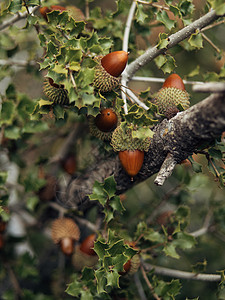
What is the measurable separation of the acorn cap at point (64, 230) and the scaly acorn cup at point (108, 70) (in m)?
0.91

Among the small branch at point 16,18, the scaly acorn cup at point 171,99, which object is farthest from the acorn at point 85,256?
the small branch at point 16,18

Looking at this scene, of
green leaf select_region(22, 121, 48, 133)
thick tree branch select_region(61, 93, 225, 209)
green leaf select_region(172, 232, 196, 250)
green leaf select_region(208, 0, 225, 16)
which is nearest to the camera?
thick tree branch select_region(61, 93, 225, 209)

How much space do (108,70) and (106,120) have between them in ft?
0.66

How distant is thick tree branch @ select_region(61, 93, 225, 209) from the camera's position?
0.99 m

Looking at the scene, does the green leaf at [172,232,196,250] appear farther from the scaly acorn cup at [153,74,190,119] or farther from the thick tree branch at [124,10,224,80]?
the thick tree branch at [124,10,224,80]

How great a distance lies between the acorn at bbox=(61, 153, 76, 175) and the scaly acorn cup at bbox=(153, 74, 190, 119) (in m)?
0.90

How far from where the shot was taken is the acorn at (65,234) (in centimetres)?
183

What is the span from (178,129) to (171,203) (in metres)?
0.97

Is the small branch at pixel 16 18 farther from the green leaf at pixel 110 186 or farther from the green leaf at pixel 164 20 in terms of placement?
the green leaf at pixel 110 186

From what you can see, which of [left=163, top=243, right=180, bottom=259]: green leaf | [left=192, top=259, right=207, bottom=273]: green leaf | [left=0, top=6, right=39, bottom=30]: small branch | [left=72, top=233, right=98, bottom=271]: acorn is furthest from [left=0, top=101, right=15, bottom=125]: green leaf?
[left=192, top=259, right=207, bottom=273]: green leaf

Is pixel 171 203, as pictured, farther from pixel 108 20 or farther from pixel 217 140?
pixel 108 20

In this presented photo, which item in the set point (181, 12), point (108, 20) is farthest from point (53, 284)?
point (181, 12)

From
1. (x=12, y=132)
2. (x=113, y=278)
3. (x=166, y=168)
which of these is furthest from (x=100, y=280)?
(x=12, y=132)

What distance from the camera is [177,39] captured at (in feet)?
4.47
